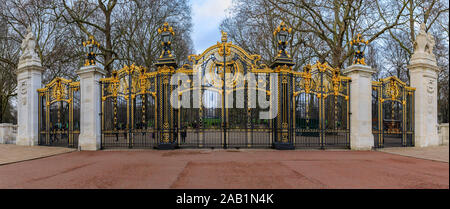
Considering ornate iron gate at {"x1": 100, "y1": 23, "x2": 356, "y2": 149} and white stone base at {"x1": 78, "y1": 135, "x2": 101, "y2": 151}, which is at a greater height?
ornate iron gate at {"x1": 100, "y1": 23, "x2": 356, "y2": 149}

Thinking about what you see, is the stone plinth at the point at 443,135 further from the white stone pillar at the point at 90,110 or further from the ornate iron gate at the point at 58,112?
the ornate iron gate at the point at 58,112

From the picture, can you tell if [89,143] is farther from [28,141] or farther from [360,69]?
[360,69]

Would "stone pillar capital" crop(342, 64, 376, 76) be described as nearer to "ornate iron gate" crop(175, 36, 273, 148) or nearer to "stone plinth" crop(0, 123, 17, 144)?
"ornate iron gate" crop(175, 36, 273, 148)

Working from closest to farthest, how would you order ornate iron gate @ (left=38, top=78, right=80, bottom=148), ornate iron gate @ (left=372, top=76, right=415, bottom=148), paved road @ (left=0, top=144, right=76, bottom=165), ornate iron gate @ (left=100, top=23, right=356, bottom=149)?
paved road @ (left=0, top=144, right=76, bottom=165) → ornate iron gate @ (left=100, top=23, right=356, bottom=149) → ornate iron gate @ (left=372, top=76, right=415, bottom=148) → ornate iron gate @ (left=38, top=78, right=80, bottom=148)

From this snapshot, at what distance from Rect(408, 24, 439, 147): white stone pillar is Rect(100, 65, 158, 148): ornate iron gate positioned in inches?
457

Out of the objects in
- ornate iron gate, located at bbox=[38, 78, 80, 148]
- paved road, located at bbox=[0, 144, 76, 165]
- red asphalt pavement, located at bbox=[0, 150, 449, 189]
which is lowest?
paved road, located at bbox=[0, 144, 76, 165]

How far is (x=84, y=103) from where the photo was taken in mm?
10609

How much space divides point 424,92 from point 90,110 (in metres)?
14.7

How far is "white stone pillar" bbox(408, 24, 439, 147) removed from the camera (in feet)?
37.3

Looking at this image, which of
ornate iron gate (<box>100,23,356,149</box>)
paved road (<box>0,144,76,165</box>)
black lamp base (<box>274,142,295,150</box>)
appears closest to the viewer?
paved road (<box>0,144,76,165</box>)

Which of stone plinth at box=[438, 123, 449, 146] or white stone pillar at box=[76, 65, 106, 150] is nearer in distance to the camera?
white stone pillar at box=[76, 65, 106, 150]

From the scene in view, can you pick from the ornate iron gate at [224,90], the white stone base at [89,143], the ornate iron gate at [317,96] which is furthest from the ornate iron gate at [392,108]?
the white stone base at [89,143]

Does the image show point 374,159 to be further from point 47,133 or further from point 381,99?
point 47,133

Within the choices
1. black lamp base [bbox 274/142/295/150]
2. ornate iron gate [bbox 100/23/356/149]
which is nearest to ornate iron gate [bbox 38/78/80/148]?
ornate iron gate [bbox 100/23/356/149]
